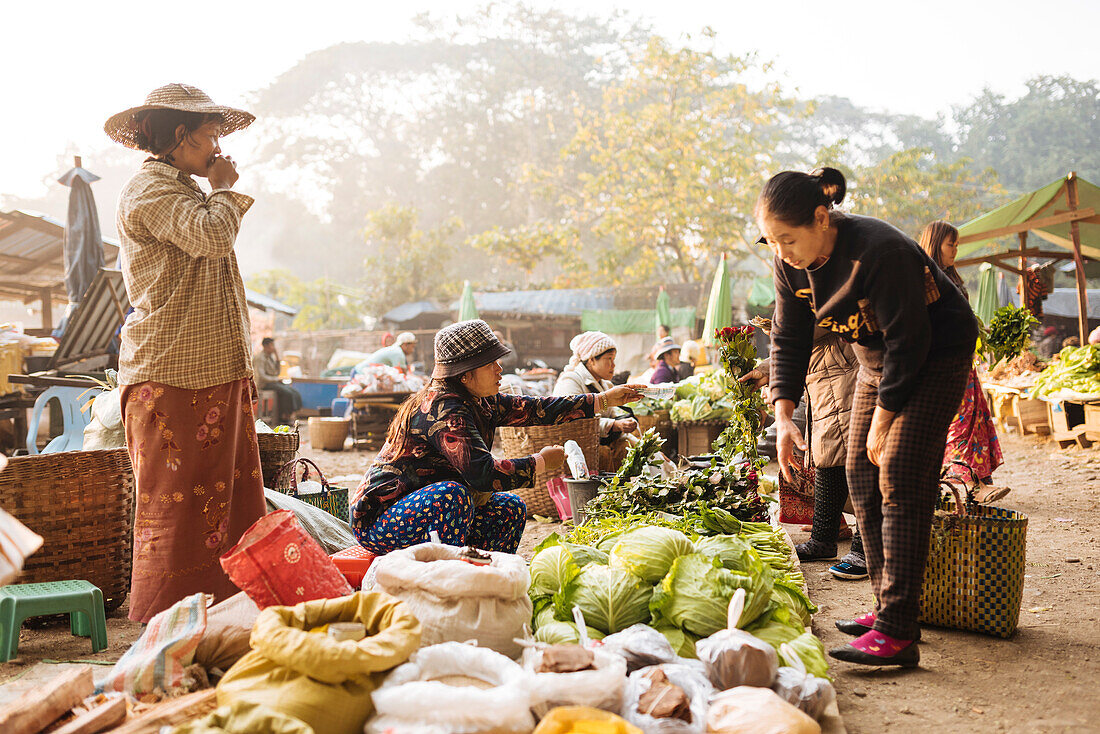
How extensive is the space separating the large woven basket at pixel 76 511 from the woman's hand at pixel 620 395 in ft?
7.43

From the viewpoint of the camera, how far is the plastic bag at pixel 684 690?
1973 millimetres

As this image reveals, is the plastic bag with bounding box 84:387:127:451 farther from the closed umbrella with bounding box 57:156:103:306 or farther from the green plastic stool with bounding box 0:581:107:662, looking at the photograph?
the closed umbrella with bounding box 57:156:103:306

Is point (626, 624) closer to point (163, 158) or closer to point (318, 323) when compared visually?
point (163, 158)

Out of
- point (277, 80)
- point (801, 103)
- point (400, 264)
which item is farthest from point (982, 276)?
point (277, 80)

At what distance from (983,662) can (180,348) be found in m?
3.24

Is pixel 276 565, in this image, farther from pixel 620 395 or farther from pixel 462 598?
pixel 620 395

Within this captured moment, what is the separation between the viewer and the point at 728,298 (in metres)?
13.6

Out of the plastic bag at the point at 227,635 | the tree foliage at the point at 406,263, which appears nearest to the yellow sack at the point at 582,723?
the plastic bag at the point at 227,635

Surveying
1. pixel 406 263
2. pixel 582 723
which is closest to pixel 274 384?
pixel 582 723

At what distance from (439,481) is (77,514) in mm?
1628

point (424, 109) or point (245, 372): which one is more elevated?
point (424, 109)

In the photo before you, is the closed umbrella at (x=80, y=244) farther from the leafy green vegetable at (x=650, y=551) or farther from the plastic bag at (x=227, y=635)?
the leafy green vegetable at (x=650, y=551)

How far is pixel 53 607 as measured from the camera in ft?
9.84

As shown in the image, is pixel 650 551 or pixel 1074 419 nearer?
pixel 650 551
